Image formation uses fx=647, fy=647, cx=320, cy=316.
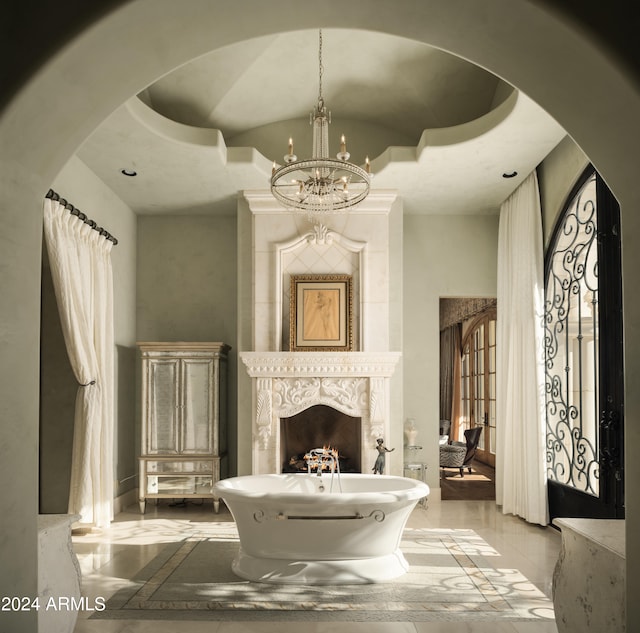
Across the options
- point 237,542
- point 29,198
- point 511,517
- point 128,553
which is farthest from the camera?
point 511,517

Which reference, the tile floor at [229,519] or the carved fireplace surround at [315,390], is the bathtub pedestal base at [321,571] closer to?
the tile floor at [229,519]

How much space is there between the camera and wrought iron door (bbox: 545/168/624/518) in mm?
4590

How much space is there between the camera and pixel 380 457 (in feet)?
21.0

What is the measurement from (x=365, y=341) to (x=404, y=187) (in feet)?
5.38

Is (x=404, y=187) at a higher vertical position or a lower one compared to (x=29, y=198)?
higher

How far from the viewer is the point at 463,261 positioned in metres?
7.61

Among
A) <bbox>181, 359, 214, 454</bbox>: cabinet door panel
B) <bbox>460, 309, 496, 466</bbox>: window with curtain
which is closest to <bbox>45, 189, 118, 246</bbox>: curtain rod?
<bbox>181, 359, 214, 454</bbox>: cabinet door panel

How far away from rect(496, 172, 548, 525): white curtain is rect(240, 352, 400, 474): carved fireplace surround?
1.20 m

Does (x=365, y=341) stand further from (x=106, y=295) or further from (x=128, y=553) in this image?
(x=128, y=553)

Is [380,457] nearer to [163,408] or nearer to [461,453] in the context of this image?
[163,408]

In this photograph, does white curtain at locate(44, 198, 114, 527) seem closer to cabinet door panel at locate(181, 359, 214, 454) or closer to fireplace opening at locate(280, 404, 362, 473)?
cabinet door panel at locate(181, 359, 214, 454)

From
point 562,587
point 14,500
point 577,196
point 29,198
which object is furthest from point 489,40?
point 577,196

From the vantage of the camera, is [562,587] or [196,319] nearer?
[562,587]

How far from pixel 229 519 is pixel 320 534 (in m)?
2.43
